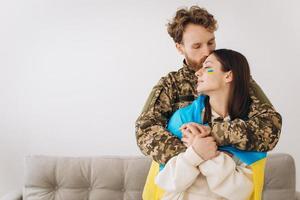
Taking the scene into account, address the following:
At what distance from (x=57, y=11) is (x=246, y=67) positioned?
1.37 m

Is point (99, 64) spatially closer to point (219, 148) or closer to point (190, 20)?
point (190, 20)

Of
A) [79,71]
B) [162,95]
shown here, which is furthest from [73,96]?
[162,95]

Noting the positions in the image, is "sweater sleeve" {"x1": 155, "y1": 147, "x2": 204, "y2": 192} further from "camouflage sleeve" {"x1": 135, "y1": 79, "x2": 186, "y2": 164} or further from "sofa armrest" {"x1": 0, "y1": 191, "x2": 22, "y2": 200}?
"sofa armrest" {"x1": 0, "y1": 191, "x2": 22, "y2": 200}

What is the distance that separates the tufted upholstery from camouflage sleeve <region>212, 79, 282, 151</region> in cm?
91

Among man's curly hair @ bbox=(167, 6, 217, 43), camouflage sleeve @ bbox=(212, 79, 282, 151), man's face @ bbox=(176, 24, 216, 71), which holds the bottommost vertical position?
camouflage sleeve @ bbox=(212, 79, 282, 151)

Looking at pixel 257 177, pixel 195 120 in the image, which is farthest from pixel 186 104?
pixel 257 177

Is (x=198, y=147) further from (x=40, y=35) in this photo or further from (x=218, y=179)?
(x=40, y=35)

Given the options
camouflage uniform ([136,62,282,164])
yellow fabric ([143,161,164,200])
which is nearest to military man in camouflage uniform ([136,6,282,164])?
camouflage uniform ([136,62,282,164])

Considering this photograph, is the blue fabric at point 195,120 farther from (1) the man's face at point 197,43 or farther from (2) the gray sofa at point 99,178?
(2) the gray sofa at point 99,178

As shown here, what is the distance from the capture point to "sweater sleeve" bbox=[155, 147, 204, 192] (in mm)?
988

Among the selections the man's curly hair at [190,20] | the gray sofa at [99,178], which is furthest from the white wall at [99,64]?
the man's curly hair at [190,20]

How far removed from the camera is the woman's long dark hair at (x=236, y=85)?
3.54 ft

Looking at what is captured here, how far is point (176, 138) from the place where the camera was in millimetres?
1063

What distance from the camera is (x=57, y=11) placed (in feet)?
6.92
